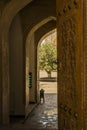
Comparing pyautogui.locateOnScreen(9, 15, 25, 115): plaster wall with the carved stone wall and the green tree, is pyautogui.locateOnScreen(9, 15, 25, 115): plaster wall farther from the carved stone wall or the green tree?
the green tree

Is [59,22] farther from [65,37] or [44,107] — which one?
[44,107]

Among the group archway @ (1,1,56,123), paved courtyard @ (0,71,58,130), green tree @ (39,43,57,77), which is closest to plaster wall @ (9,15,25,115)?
paved courtyard @ (0,71,58,130)

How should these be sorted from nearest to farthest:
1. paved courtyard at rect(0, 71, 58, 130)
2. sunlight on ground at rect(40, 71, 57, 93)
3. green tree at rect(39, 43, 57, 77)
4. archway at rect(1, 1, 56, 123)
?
archway at rect(1, 1, 56, 123) → paved courtyard at rect(0, 71, 58, 130) → sunlight on ground at rect(40, 71, 57, 93) → green tree at rect(39, 43, 57, 77)

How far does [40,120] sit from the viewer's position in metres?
9.37

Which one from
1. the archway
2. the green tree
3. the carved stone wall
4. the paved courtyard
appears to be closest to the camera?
the carved stone wall

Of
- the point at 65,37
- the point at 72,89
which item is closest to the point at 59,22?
the point at 65,37

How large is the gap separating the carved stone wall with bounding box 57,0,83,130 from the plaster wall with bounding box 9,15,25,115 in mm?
7370

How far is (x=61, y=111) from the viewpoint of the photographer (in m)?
2.24

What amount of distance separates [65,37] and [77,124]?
61 centimetres

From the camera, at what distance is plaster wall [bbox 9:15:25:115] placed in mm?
9625

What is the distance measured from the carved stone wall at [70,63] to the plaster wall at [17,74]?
290 inches

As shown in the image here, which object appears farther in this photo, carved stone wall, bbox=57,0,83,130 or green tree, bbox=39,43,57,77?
green tree, bbox=39,43,57,77

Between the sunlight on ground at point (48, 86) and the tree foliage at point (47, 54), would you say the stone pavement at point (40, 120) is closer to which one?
the sunlight on ground at point (48, 86)

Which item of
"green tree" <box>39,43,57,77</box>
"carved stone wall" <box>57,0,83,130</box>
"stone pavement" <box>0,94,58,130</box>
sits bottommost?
"stone pavement" <box>0,94,58,130</box>
